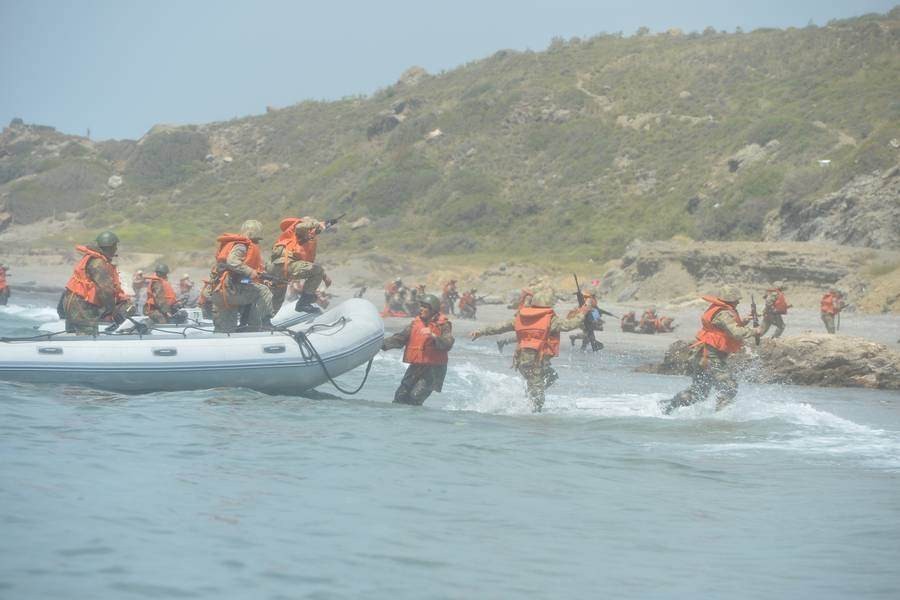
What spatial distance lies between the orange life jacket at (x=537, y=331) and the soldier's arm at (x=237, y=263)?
8.47 feet

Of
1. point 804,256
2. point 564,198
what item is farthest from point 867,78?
point 804,256

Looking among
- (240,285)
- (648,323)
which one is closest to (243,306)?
(240,285)

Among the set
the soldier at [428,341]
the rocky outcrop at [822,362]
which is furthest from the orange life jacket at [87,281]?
the rocky outcrop at [822,362]

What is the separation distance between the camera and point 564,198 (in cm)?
5047

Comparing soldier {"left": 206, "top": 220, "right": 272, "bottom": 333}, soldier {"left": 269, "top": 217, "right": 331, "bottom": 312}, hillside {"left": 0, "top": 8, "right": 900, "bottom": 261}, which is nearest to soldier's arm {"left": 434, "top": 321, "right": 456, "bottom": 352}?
soldier {"left": 269, "top": 217, "right": 331, "bottom": 312}

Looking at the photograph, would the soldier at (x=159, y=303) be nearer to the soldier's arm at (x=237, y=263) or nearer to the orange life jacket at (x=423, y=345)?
the soldier's arm at (x=237, y=263)

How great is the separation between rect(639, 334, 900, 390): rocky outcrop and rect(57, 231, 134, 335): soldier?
24.2 ft

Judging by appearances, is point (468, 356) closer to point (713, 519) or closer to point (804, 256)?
point (804, 256)

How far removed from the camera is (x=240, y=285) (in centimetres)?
1171

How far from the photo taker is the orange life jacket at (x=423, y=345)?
11047 millimetres

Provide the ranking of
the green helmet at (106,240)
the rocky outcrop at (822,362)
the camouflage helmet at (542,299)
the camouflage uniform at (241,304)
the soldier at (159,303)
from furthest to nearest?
the rocky outcrop at (822,362) → the soldier at (159,303) → the camouflage uniform at (241,304) → the green helmet at (106,240) → the camouflage helmet at (542,299)

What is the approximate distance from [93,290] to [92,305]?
19 centimetres

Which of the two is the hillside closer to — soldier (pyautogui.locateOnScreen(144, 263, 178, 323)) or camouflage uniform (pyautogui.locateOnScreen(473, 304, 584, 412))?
soldier (pyautogui.locateOnScreen(144, 263, 178, 323))

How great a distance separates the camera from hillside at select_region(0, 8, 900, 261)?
140 ft
